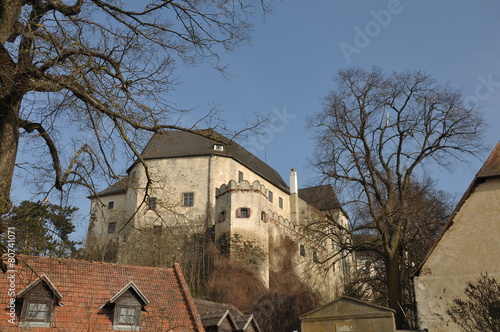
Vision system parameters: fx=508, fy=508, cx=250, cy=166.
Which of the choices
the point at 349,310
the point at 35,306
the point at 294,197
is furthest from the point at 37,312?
the point at 294,197

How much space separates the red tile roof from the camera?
1295cm

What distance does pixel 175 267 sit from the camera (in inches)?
651

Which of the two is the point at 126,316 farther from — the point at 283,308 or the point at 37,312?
the point at 283,308

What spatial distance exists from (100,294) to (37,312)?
1.85 m

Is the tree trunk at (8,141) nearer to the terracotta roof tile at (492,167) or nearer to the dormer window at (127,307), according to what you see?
the dormer window at (127,307)

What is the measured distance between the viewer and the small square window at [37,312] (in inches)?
496

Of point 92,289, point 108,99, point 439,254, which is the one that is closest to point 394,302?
point 439,254

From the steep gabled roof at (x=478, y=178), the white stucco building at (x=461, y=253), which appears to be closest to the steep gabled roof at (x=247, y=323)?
the white stucco building at (x=461, y=253)

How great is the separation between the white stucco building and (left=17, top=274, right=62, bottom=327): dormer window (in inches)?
402

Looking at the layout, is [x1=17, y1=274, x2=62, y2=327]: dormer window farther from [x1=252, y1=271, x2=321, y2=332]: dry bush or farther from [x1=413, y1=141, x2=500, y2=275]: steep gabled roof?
[x1=252, y1=271, x2=321, y2=332]: dry bush

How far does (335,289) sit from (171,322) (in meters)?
37.7

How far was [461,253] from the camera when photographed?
48.1 feet

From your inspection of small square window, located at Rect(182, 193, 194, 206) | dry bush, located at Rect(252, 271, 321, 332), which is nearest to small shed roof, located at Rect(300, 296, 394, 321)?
dry bush, located at Rect(252, 271, 321, 332)

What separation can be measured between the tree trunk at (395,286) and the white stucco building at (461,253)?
10.7 feet
